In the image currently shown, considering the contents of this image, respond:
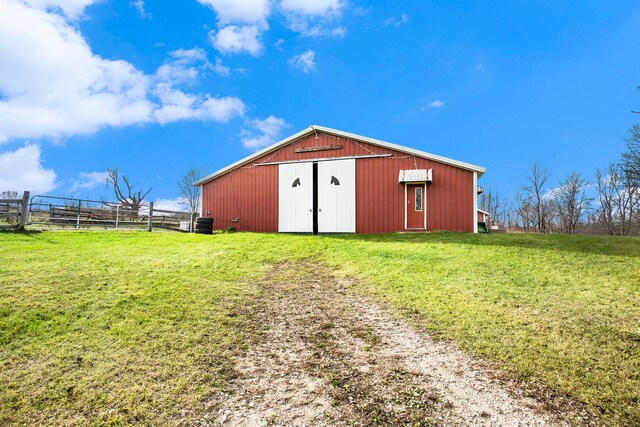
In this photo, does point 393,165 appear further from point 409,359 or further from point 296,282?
point 409,359

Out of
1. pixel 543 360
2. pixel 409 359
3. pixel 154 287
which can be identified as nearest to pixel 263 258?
pixel 154 287

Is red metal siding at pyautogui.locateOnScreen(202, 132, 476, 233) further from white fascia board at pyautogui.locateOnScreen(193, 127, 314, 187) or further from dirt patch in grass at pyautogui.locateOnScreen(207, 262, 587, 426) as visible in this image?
dirt patch in grass at pyautogui.locateOnScreen(207, 262, 587, 426)

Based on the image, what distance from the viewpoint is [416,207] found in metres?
14.0

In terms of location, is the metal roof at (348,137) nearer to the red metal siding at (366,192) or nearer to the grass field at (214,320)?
the red metal siding at (366,192)

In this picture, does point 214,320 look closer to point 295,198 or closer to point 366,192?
point 366,192

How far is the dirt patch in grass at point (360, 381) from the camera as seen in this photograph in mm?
2779

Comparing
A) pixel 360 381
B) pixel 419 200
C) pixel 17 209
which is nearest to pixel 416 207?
pixel 419 200

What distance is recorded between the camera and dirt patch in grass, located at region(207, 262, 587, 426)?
2779 millimetres

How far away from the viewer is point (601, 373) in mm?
3445

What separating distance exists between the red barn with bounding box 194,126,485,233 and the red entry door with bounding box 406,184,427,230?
0.13 ft

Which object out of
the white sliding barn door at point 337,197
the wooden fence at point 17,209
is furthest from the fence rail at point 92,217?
the white sliding barn door at point 337,197

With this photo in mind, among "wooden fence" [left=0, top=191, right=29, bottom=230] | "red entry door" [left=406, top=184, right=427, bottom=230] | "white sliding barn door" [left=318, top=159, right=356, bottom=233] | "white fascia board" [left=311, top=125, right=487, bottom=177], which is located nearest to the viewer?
"white fascia board" [left=311, top=125, right=487, bottom=177]

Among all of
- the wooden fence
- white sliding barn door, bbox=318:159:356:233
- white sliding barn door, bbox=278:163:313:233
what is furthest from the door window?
the wooden fence

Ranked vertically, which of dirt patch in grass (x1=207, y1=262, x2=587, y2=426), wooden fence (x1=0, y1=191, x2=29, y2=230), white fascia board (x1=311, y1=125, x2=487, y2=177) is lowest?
dirt patch in grass (x1=207, y1=262, x2=587, y2=426)
